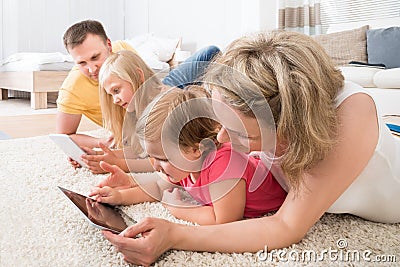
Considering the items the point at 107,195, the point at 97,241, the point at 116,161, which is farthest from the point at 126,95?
the point at 97,241

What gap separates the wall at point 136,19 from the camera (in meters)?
4.27

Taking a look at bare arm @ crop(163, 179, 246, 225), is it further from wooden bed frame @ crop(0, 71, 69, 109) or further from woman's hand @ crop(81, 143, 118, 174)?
wooden bed frame @ crop(0, 71, 69, 109)

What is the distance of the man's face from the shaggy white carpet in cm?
64

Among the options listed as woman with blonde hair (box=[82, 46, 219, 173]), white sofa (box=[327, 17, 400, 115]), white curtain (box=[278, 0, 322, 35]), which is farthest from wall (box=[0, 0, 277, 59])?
woman with blonde hair (box=[82, 46, 219, 173])

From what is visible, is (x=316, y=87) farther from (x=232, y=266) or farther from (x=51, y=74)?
(x=51, y=74)

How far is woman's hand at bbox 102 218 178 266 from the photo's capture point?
2.50 ft

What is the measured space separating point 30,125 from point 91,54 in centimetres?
120

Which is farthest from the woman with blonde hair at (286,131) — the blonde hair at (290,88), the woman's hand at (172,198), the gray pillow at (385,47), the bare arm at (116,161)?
the gray pillow at (385,47)

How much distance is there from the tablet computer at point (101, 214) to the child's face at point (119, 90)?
0.55 m

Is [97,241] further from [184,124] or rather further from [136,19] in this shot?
[136,19]

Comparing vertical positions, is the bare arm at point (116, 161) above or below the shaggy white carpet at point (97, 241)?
above

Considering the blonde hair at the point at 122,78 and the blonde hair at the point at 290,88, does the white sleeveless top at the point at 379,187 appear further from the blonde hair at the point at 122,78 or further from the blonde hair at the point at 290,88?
the blonde hair at the point at 122,78

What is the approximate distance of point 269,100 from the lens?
2.39ft

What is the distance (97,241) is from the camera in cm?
89
